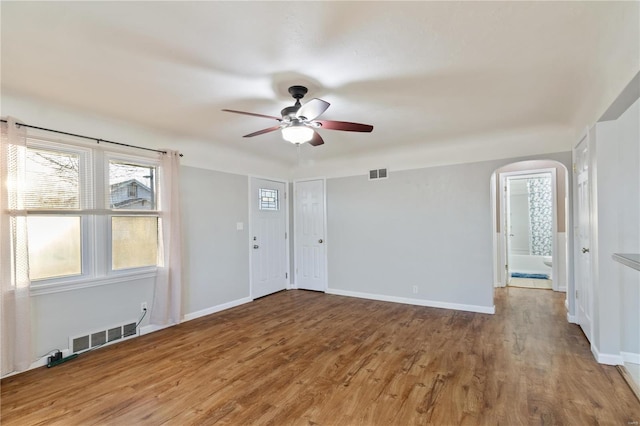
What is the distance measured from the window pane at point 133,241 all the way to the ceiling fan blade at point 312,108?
2.49 meters

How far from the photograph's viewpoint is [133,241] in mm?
3488

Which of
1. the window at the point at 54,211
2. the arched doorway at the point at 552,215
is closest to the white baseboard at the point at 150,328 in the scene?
the window at the point at 54,211

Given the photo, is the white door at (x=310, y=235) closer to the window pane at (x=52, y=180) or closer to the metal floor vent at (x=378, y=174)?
the metal floor vent at (x=378, y=174)

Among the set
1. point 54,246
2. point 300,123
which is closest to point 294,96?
point 300,123

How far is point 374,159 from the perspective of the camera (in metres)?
4.99

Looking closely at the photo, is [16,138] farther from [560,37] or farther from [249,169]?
[560,37]

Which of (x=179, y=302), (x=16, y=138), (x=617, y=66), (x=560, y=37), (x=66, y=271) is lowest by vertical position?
(x=179, y=302)

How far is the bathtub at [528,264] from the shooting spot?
7.03m

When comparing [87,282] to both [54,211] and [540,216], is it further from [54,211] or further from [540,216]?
[540,216]

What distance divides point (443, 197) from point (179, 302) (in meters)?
Answer: 3.99

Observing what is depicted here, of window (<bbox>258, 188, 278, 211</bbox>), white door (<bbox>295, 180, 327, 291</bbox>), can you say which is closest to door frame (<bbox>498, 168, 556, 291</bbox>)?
white door (<bbox>295, 180, 327, 291</bbox>)

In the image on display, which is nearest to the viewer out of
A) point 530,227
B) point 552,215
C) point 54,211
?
point 54,211

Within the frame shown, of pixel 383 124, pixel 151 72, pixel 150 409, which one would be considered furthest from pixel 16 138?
pixel 383 124

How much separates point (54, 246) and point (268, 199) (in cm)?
310
